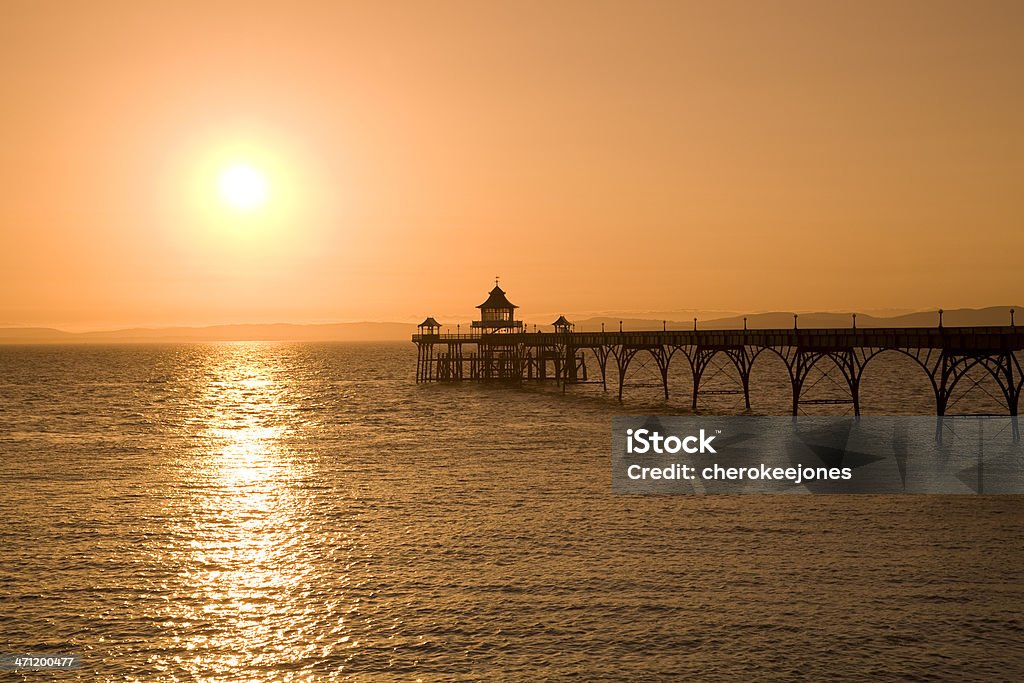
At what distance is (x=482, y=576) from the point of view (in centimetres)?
2158

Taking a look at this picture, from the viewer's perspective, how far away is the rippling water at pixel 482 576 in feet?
54.3

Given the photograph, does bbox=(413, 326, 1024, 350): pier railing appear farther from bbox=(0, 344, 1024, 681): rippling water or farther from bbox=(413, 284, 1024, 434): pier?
bbox=(0, 344, 1024, 681): rippling water

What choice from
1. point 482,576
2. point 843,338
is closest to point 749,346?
point 843,338

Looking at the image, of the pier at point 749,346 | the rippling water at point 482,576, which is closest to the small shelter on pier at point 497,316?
the pier at point 749,346

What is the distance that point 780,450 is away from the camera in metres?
41.7

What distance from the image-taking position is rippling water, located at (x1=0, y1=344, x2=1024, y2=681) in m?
16.6

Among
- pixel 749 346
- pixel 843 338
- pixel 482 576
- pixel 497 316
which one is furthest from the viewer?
pixel 497 316

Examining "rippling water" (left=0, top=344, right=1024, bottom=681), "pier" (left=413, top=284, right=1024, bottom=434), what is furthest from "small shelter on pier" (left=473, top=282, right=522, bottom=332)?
"rippling water" (left=0, top=344, right=1024, bottom=681)

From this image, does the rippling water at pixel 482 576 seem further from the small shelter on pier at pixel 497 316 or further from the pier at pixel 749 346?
the small shelter on pier at pixel 497 316

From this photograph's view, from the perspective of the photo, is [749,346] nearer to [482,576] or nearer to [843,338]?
[843,338]

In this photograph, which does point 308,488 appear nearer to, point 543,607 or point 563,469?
point 563,469

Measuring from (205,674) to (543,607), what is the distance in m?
6.61

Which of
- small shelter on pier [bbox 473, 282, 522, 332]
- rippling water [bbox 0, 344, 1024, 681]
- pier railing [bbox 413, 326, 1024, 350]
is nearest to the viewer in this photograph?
rippling water [bbox 0, 344, 1024, 681]

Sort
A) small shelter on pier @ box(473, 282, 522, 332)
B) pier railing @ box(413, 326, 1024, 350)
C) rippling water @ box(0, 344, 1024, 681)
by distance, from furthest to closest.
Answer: small shelter on pier @ box(473, 282, 522, 332) → pier railing @ box(413, 326, 1024, 350) → rippling water @ box(0, 344, 1024, 681)
